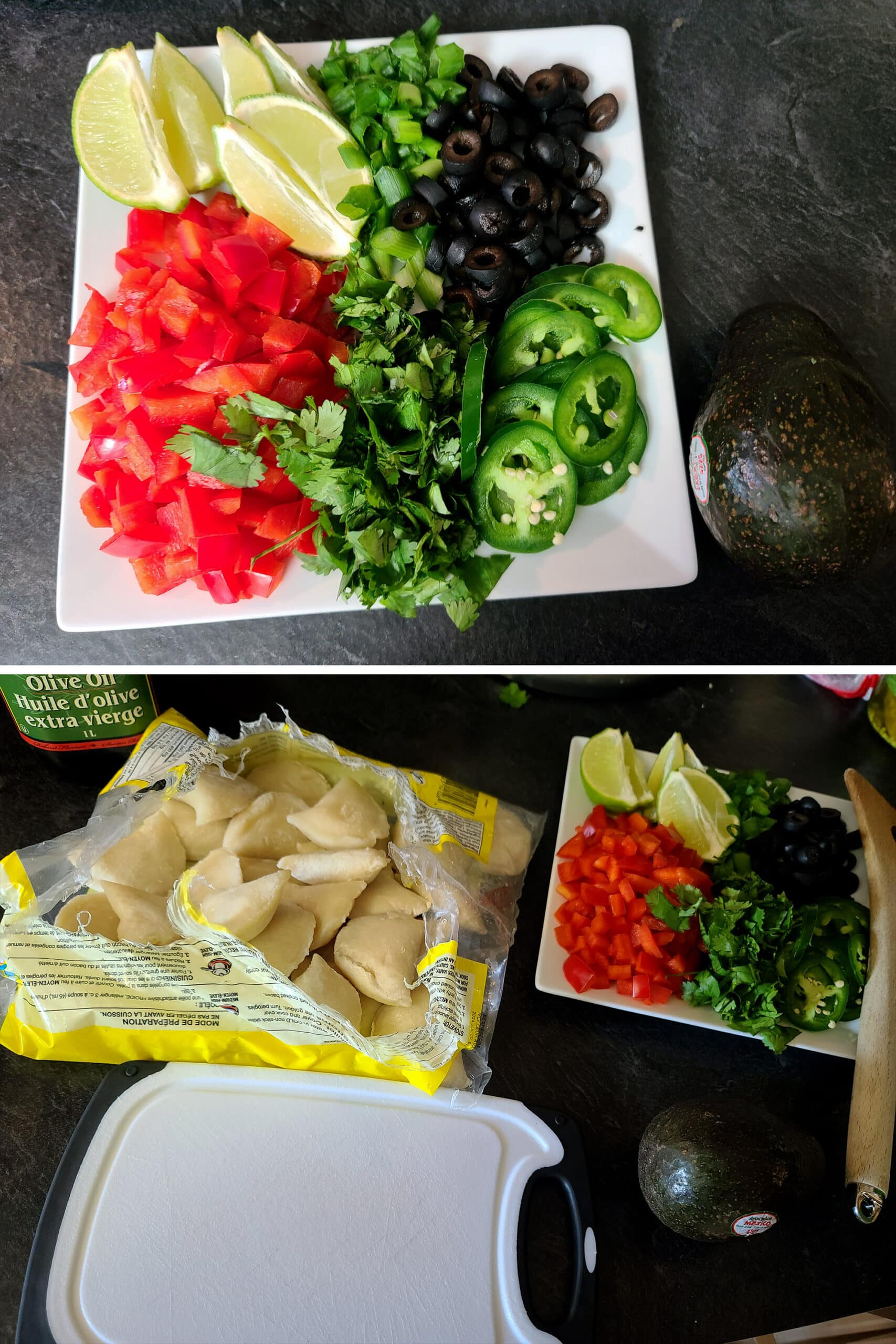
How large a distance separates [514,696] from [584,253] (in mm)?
599

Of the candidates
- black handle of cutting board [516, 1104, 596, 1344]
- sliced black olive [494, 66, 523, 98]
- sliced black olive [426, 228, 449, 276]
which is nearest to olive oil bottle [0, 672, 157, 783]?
sliced black olive [426, 228, 449, 276]

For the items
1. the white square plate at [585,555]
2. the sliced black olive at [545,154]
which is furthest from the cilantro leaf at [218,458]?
the sliced black olive at [545,154]

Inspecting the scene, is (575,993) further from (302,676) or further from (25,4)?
(25,4)

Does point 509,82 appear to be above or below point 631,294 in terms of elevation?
above

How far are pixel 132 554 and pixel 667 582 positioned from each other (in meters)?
0.59

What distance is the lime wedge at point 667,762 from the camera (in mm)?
1255

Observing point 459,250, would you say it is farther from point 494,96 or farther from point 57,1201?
point 57,1201

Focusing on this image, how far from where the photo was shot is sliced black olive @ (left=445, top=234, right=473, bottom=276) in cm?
101

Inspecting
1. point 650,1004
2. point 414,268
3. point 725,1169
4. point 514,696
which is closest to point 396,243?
point 414,268

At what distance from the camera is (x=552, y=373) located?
1007mm

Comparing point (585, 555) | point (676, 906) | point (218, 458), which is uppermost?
point (218, 458)

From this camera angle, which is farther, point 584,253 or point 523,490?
point 584,253

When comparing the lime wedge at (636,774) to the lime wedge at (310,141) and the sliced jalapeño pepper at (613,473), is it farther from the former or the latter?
the lime wedge at (310,141)

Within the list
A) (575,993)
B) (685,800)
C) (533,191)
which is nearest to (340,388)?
(533,191)
